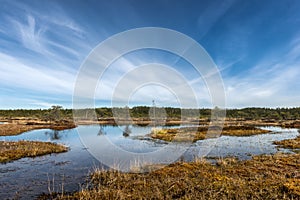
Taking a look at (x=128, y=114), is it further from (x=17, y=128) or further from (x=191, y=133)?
(x=191, y=133)

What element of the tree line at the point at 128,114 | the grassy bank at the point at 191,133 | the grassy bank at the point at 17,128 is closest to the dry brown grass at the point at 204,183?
the grassy bank at the point at 191,133

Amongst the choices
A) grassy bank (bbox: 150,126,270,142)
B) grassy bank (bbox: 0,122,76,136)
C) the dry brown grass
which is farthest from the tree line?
the dry brown grass

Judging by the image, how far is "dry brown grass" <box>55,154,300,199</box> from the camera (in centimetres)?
963

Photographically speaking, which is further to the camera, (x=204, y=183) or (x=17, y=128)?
→ (x=17, y=128)

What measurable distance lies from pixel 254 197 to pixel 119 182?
6.87 meters

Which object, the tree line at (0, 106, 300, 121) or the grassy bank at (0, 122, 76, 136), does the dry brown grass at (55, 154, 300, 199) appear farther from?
the tree line at (0, 106, 300, 121)

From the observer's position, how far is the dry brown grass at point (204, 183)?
31.6 ft

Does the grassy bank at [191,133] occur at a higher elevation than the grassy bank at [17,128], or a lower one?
lower

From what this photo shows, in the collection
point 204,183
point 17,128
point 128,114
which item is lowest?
point 204,183

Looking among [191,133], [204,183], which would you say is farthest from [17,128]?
[204,183]

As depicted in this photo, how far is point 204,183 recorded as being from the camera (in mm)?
11148

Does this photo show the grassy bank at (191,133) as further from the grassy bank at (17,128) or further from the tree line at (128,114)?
the tree line at (128,114)

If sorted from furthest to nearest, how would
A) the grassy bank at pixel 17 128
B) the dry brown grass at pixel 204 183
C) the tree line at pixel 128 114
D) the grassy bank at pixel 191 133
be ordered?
1. the tree line at pixel 128 114
2. the grassy bank at pixel 17 128
3. the grassy bank at pixel 191 133
4. the dry brown grass at pixel 204 183

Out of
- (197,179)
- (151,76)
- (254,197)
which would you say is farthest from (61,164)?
(151,76)
